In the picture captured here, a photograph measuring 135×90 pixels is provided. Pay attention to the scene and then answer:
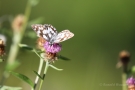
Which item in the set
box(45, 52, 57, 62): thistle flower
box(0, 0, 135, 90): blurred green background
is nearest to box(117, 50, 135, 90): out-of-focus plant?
box(45, 52, 57, 62): thistle flower

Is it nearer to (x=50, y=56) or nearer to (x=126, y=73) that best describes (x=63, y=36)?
(x=50, y=56)

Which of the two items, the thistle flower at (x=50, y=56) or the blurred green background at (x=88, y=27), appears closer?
the thistle flower at (x=50, y=56)

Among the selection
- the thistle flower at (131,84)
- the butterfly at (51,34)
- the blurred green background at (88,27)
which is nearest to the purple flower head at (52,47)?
the butterfly at (51,34)

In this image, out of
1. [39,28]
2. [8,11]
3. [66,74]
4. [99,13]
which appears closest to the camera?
[39,28]

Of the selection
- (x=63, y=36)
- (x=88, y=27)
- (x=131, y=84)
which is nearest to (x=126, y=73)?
(x=131, y=84)

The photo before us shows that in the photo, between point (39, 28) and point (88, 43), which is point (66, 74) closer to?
point (88, 43)

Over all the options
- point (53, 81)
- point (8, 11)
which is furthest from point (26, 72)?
point (8, 11)

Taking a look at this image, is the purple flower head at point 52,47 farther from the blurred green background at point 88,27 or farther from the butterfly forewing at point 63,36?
the blurred green background at point 88,27

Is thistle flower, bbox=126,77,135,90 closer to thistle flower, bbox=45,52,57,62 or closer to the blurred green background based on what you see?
thistle flower, bbox=45,52,57,62

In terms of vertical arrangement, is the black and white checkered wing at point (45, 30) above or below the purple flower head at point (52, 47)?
above
